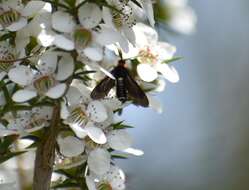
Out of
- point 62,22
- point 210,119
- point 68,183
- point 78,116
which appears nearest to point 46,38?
point 62,22

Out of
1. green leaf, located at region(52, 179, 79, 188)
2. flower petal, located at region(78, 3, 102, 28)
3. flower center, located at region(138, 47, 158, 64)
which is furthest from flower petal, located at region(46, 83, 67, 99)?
flower center, located at region(138, 47, 158, 64)

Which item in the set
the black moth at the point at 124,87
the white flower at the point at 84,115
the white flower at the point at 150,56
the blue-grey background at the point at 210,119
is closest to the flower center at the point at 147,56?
the white flower at the point at 150,56

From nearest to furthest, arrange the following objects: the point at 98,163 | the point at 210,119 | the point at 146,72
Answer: the point at 98,163 < the point at 146,72 < the point at 210,119

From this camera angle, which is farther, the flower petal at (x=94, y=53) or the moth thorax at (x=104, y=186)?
the moth thorax at (x=104, y=186)

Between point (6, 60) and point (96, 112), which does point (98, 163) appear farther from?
point (6, 60)

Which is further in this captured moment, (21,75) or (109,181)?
(109,181)

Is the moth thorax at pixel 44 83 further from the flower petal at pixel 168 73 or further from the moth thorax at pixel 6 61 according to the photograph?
the flower petal at pixel 168 73

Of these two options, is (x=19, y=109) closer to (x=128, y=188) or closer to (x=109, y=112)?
(x=109, y=112)
